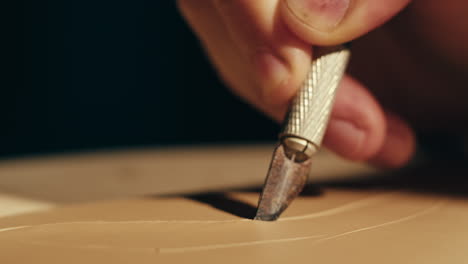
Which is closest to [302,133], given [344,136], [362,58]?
[344,136]

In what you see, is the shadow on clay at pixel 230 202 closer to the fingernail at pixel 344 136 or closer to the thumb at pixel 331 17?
the fingernail at pixel 344 136

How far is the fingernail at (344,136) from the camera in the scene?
2.35ft

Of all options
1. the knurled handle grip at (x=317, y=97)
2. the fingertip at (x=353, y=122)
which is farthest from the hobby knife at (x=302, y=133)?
the fingertip at (x=353, y=122)

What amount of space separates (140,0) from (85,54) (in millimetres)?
290

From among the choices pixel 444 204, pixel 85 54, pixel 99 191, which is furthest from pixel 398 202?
pixel 85 54

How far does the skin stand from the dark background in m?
1.07

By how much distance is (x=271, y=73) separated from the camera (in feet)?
1.89

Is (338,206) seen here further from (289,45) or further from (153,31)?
(153,31)

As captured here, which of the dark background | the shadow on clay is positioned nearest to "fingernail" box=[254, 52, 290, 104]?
the shadow on clay

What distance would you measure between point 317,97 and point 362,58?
1.36ft

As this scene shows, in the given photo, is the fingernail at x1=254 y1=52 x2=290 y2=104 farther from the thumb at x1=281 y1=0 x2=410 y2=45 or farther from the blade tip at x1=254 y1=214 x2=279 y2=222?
the blade tip at x1=254 y1=214 x2=279 y2=222

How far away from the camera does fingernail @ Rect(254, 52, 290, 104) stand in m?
0.56

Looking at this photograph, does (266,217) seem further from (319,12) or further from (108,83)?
(108,83)

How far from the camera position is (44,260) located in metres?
0.38
